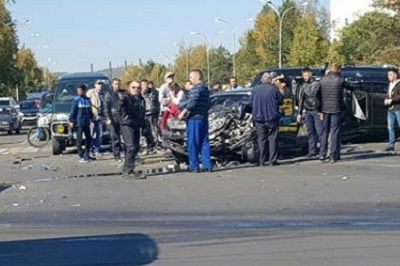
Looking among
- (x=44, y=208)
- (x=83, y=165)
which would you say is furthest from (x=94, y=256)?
(x=83, y=165)

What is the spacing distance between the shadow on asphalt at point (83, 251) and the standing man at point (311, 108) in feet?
28.8

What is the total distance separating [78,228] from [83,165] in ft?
31.8

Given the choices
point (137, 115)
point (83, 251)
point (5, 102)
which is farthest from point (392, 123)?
point (5, 102)

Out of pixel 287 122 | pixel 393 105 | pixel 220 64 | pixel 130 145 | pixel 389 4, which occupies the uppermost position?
pixel 389 4

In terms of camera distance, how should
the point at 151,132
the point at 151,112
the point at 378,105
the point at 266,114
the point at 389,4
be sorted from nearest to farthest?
1. the point at 266,114
2. the point at 378,105
3. the point at 151,132
4. the point at 151,112
5. the point at 389,4

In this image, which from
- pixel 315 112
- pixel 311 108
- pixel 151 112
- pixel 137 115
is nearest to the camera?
pixel 137 115

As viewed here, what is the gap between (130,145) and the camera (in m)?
16.9

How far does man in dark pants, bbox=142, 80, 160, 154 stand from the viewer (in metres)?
23.2

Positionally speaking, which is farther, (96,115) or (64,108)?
(64,108)

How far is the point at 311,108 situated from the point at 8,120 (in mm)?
30801

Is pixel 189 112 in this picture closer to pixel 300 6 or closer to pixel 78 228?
pixel 78 228

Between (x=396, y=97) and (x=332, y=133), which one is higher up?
(x=396, y=97)

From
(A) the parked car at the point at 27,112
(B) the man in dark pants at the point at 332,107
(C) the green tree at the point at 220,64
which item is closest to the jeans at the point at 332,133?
(B) the man in dark pants at the point at 332,107

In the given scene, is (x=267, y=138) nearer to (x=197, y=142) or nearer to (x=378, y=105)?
(x=197, y=142)
